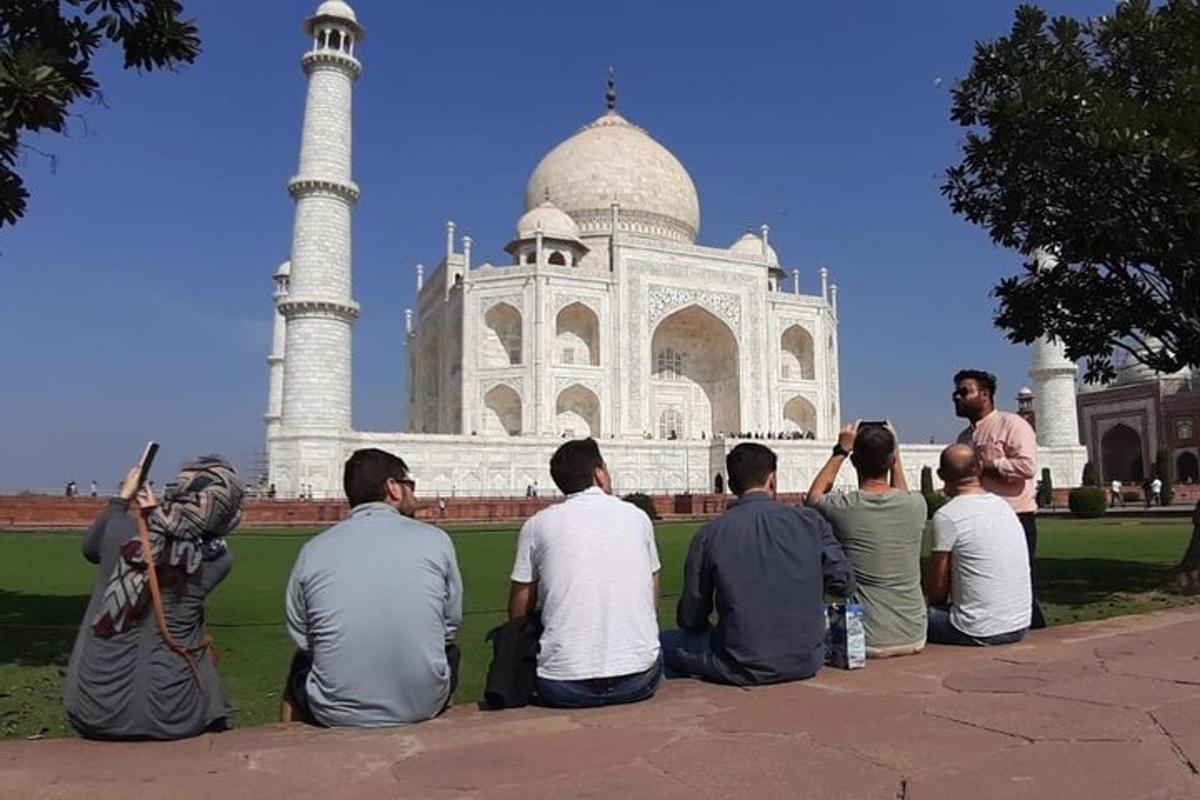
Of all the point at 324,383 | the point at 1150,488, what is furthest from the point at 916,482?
the point at 324,383

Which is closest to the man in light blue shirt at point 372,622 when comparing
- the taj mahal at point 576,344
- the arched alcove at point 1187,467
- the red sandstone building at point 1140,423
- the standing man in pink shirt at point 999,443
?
the standing man in pink shirt at point 999,443

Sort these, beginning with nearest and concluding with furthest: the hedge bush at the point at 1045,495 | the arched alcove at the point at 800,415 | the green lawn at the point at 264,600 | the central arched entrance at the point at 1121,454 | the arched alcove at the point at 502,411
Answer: the green lawn at the point at 264,600 → the hedge bush at the point at 1045,495 → the arched alcove at the point at 502,411 → the arched alcove at the point at 800,415 → the central arched entrance at the point at 1121,454

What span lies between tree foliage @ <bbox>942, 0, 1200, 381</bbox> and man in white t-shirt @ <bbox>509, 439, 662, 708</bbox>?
5.03 meters

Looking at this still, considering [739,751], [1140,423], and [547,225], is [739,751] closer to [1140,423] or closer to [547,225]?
[547,225]

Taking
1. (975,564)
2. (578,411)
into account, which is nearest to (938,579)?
(975,564)

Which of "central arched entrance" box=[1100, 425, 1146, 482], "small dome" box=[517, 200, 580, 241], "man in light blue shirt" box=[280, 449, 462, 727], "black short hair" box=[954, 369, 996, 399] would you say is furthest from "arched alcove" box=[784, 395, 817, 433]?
"man in light blue shirt" box=[280, 449, 462, 727]

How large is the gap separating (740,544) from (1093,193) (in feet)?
17.2

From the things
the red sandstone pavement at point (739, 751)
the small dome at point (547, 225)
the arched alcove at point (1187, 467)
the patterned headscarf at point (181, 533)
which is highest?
the small dome at point (547, 225)

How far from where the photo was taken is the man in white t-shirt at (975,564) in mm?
3520

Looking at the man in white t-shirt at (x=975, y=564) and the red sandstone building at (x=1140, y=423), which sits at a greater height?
the red sandstone building at (x=1140, y=423)

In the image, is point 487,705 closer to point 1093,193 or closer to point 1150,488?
point 1093,193

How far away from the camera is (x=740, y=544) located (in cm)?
296

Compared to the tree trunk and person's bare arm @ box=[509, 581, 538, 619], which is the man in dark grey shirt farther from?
the tree trunk

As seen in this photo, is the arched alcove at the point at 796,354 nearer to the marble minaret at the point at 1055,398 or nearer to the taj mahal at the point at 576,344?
the taj mahal at the point at 576,344
